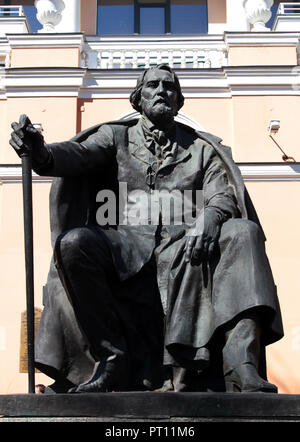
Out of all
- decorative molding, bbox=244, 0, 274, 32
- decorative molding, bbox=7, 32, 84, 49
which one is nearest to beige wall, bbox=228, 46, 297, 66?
decorative molding, bbox=244, 0, 274, 32

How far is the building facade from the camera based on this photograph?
13.8 meters

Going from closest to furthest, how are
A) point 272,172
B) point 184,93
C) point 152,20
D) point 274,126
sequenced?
point 272,172, point 274,126, point 184,93, point 152,20

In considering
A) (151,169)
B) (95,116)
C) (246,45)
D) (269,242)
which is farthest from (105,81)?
(151,169)

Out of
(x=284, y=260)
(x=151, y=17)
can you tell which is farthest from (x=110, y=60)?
(x=284, y=260)

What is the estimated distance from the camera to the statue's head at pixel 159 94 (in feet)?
14.6

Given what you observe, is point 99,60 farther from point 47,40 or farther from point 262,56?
point 262,56

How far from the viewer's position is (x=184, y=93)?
15422 millimetres

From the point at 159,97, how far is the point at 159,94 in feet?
0.06

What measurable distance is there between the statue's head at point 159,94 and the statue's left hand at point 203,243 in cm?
86

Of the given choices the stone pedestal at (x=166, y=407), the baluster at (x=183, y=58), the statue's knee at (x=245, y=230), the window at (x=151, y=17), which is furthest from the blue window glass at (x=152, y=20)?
the stone pedestal at (x=166, y=407)

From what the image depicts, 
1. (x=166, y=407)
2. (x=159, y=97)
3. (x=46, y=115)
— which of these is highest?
(x=46, y=115)
